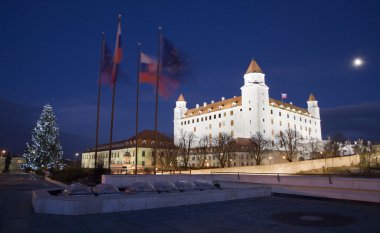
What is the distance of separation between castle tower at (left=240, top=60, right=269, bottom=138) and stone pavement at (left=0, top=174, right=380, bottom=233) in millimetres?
94322

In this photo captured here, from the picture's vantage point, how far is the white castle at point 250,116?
108125 mm

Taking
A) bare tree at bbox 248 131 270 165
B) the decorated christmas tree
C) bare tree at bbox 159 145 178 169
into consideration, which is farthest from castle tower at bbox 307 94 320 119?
the decorated christmas tree

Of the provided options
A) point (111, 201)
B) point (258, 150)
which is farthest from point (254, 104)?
point (111, 201)

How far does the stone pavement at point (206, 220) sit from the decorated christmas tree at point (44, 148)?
39.3 metres

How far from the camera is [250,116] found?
107812 mm

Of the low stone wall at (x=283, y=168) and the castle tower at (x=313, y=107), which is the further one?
the castle tower at (x=313, y=107)

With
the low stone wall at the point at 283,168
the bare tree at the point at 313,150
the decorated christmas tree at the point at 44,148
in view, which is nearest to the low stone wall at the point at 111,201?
the low stone wall at the point at 283,168

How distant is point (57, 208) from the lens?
11000mm

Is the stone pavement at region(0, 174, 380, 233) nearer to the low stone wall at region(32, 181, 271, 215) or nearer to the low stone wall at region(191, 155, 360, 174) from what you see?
the low stone wall at region(32, 181, 271, 215)

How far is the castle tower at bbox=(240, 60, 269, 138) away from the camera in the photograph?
350ft

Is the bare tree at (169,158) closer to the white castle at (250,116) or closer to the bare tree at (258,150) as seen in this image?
the bare tree at (258,150)

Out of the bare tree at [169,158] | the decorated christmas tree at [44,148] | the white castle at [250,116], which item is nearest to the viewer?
the decorated christmas tree at [44,148]

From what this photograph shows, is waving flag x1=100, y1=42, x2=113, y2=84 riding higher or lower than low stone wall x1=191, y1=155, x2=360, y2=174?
higher

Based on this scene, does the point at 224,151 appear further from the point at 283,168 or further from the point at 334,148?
the point at 334,148
